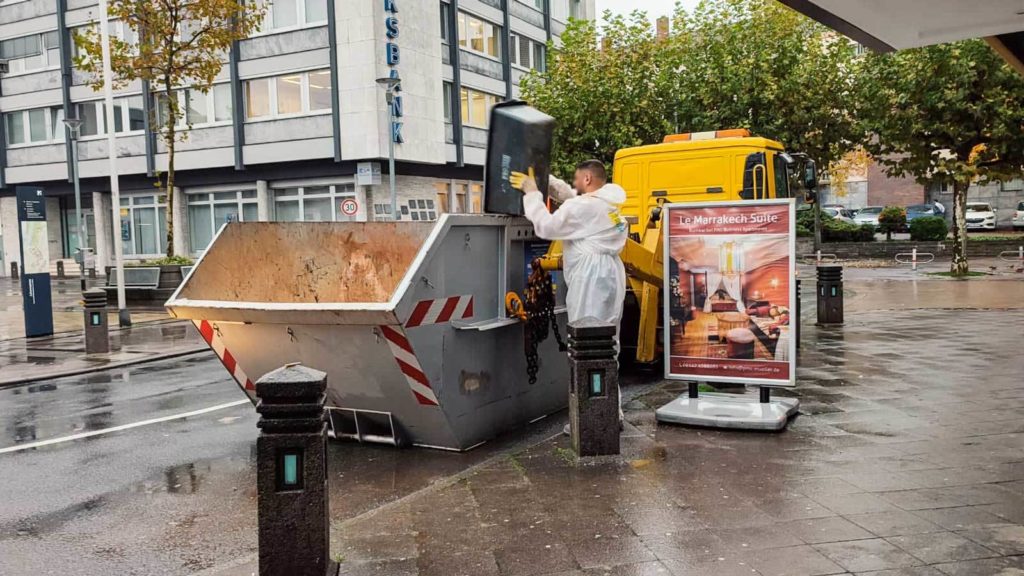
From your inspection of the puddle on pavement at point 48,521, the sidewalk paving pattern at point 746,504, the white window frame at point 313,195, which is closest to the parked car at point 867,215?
the white window frame at point 313,195

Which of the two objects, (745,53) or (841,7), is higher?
(745,53)

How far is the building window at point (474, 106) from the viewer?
37656 millimetres

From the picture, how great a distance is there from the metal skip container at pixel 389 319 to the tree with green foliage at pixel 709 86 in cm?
2090

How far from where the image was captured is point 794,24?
29.5 meters

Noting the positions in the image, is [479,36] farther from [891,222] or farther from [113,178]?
[113,178]

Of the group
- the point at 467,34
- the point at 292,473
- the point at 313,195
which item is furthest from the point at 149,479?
the point at 467,34

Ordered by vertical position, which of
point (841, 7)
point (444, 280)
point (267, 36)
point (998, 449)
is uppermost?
point (267, 36)

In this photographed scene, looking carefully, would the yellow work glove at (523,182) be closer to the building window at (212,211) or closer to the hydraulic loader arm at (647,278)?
the hydraulic loader arm at (647,278)

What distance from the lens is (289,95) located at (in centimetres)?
3334

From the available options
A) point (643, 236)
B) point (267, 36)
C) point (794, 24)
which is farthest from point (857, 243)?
point (643, 236)

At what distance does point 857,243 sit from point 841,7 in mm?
30343

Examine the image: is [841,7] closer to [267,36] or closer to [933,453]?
[933,453]

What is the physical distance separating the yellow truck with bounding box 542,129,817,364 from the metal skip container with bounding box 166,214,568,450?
223 centimetres

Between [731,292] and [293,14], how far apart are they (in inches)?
1173
